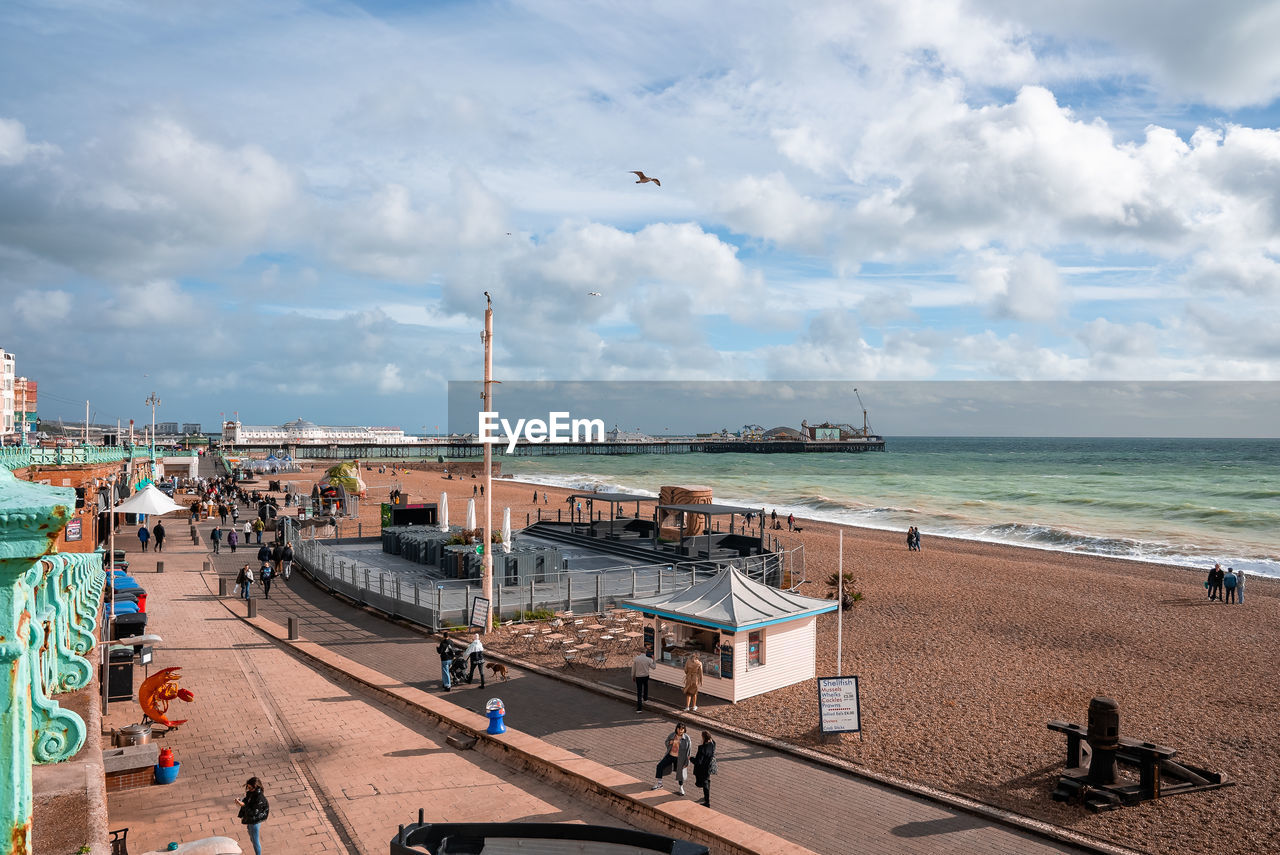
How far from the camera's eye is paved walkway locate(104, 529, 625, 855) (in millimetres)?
9500

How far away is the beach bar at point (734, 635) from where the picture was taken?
1497 cm

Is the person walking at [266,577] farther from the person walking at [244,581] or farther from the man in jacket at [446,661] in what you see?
the man in jacket at [446,661]

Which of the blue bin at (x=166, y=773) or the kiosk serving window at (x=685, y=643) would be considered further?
the kiosk serving window at (x=685, y=643)

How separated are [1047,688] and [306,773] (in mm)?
13867

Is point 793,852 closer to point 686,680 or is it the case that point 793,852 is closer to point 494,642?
point 686,680

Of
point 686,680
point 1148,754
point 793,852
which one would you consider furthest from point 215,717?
point 1148,754

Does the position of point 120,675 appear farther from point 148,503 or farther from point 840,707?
point 840,707

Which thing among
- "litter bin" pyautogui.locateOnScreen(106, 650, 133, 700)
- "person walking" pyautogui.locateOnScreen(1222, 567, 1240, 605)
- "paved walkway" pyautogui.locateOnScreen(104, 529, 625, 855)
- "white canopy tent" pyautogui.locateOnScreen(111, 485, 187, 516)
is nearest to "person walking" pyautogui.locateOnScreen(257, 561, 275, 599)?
"white canopy tent" pyautogui.locateOnScreen(111, 485, 187, 516)

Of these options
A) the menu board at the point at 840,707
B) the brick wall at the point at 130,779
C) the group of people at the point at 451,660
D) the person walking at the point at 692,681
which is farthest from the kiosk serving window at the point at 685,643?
the brick wall at the point at 130,779

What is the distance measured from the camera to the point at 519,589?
21438mm

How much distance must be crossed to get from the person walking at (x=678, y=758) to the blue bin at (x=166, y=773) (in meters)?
6.44

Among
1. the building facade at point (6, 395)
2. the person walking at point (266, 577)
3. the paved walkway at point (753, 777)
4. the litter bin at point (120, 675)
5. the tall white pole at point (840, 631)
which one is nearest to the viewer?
the paved walkway at point (753, 777)

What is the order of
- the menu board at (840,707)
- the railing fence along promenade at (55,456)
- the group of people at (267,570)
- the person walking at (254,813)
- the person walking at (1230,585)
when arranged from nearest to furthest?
1. the person walking at (254,813)
2. the menu board at (840,707)
3. the group of people at (267,570)
4. the railing fence along promenade at (55,456)
5. the person walking at (1230,585)

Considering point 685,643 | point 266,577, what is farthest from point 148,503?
point 685,643
